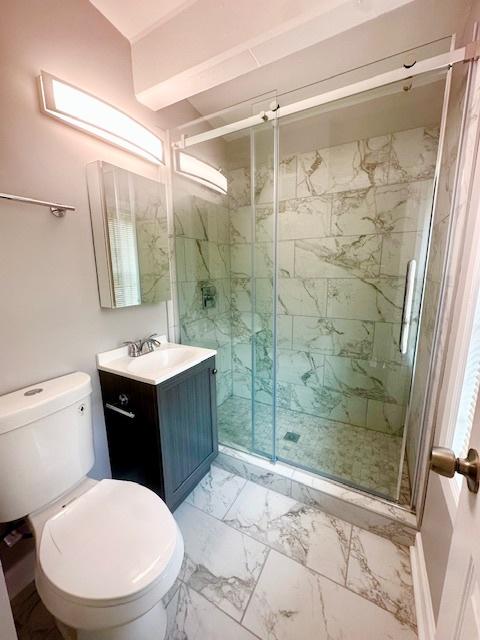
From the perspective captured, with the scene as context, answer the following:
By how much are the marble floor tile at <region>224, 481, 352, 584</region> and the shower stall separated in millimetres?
233

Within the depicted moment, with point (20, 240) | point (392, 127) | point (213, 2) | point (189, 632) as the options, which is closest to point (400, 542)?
point (189, 632)

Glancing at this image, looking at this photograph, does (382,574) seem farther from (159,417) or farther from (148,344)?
(148,344)

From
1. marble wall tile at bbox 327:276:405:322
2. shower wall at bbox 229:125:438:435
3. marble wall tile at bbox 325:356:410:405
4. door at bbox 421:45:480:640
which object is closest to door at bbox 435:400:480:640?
door at bbox 421:45:480:640

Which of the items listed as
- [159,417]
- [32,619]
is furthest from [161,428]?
[32,619]

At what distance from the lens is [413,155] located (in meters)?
1.77

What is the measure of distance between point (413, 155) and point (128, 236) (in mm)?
1899

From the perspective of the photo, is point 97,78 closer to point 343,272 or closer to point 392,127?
point 392,127

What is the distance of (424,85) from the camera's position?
1.37m

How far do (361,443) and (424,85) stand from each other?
222 cm

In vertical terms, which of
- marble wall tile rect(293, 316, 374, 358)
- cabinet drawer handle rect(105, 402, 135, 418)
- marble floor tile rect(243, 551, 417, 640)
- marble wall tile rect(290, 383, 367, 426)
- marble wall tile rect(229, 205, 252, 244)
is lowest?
marble floor tile rect(243, 551, 417, 640)

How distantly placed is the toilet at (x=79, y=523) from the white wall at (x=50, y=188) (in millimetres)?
190

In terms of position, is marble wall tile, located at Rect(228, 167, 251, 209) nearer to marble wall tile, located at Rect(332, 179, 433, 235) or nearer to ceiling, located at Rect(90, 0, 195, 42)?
marble wall tile, located at Rect(332, 179, 433, 235)

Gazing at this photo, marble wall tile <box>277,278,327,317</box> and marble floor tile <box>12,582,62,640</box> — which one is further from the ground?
marble wall tile <box>277,278,327,317</box>

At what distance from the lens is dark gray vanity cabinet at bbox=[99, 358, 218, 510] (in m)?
1.29
